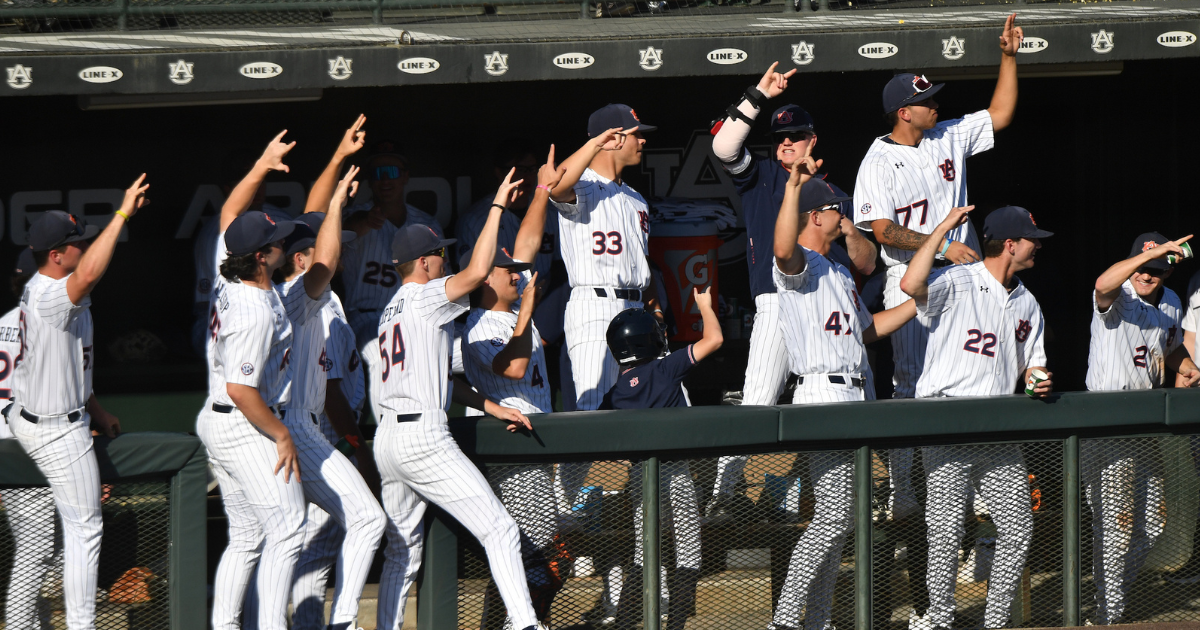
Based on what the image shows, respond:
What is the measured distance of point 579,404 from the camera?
488 cm

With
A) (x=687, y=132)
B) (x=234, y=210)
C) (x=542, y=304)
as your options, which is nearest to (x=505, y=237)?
(x=542, y=304)

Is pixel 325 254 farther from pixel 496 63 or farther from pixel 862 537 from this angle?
pixel 862 537

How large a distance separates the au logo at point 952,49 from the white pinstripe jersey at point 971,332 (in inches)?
48.3

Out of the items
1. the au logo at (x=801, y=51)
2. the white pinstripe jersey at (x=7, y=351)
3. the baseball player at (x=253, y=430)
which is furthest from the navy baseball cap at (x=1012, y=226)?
the white pinstripe jersey at (x=7, y=351)

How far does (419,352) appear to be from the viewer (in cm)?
391

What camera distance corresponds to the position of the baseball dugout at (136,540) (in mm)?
3771

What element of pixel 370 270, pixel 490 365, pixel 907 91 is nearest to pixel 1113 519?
pixel 907 91

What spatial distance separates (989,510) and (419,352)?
2.06 m

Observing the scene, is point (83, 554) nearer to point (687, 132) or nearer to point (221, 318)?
point (221, 318)

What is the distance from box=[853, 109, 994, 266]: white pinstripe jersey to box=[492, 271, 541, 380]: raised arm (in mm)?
1577

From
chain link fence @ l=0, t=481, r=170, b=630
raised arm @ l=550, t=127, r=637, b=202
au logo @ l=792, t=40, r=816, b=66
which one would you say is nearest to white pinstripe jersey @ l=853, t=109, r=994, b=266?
au logo @ l=792, t=40, r=816, b=66

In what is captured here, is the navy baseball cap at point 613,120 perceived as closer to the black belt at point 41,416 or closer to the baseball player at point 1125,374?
the baseball player at point 1125,374

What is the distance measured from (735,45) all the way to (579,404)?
172cm

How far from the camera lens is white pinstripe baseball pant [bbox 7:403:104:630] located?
3740 mm
